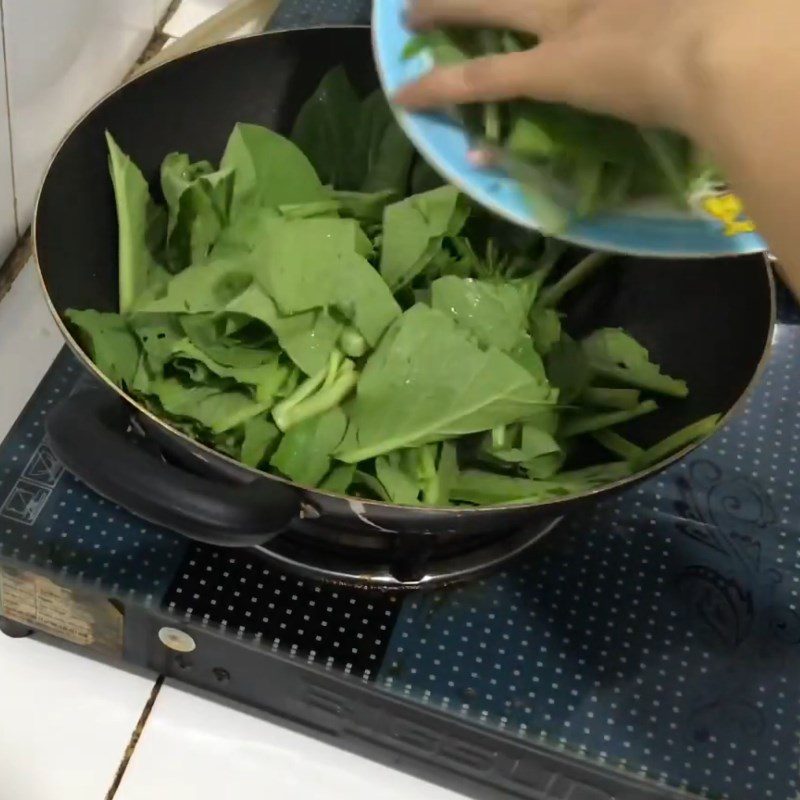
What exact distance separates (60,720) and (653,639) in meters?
0.39

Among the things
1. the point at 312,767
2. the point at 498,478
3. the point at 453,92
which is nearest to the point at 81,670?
the point at 312,767

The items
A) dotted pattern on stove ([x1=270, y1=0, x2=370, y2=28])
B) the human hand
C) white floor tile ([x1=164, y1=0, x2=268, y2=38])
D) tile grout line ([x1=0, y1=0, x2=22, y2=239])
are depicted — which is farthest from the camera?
white floor tile ([x1=164, y1=0, x2=268, y2=38])

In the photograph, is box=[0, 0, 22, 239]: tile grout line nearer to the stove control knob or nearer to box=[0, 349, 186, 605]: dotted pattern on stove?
box=[0, 349, 186, 605]: dotted pattern on stove

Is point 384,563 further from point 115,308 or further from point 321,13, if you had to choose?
point 321,13

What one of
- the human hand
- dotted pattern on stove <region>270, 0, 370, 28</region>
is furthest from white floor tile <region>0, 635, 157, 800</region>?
dotted pattern on stove <region>270, 0, 370, 28</region>

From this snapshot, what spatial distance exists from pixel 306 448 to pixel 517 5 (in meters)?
0.25

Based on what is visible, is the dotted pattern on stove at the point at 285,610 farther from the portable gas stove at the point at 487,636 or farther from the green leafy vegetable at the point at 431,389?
the green leafy vegetable at the point at 431,389

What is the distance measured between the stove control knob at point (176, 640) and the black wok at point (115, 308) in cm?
10

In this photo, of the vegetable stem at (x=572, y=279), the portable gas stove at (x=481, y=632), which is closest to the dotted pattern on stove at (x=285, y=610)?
the portable gas stove at (x=481, y=632)

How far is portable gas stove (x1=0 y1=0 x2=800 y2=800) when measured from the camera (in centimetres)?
59

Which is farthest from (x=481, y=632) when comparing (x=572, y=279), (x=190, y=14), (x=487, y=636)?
(x=190, y=14)

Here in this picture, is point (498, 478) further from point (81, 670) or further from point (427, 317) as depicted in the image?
point (81, 670)

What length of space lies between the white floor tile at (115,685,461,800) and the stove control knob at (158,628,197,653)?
0.07m

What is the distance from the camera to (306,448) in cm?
56
